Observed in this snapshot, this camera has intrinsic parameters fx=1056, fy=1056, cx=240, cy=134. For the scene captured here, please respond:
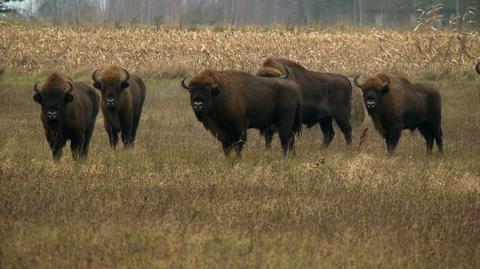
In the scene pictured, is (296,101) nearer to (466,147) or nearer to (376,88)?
(376,88)

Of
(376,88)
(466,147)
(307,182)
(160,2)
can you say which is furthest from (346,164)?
(160,2)

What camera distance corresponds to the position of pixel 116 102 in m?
18.6

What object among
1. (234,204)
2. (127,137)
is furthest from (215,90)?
(234,204)

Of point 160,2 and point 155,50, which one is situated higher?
point 155,50

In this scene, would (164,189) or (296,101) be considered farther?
(296,101)

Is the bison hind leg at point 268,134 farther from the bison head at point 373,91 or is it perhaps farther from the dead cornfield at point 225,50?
the dead cornfield at point 225,50

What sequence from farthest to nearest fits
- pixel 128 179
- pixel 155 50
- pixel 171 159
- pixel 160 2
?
1. pixel 160 2
2. pixel 155 50
3. pixel 171 159
4. pixel 128 179

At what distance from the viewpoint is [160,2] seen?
490 ft

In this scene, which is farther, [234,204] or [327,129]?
[327,129]

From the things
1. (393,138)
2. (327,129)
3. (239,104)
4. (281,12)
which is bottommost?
(281,12)

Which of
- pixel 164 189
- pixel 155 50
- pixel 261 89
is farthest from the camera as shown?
pixel 155 50

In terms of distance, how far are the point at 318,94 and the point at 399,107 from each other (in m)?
1.83

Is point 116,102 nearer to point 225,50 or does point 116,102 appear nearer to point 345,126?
point 345,126

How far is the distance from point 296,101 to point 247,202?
20.5ft
